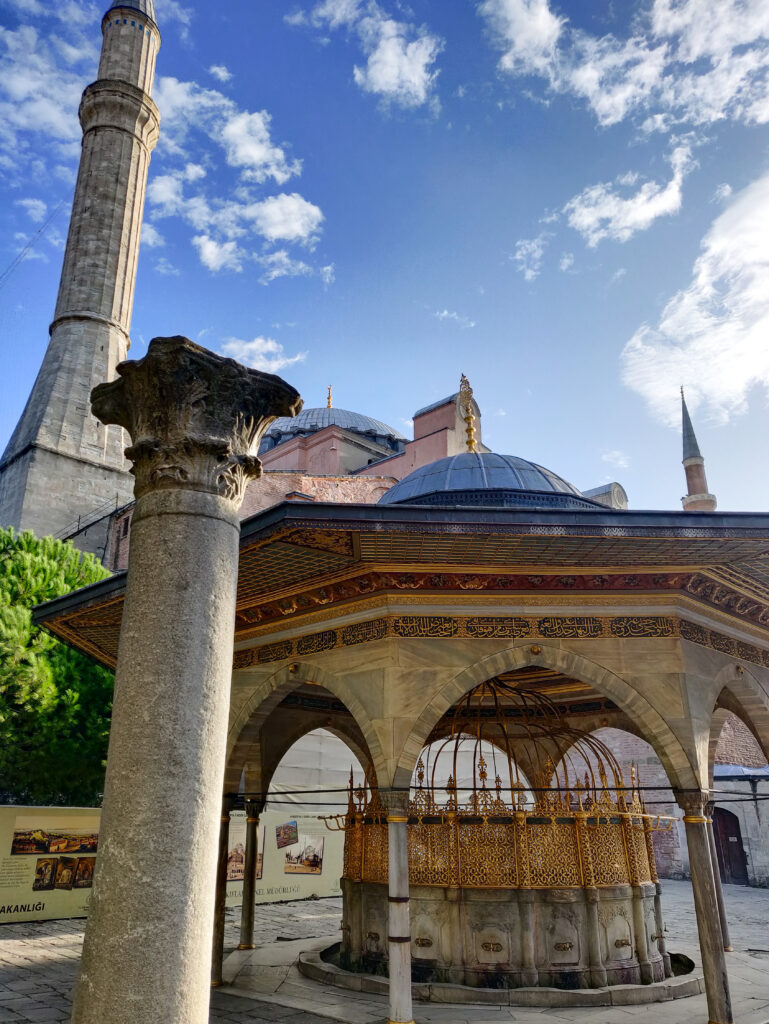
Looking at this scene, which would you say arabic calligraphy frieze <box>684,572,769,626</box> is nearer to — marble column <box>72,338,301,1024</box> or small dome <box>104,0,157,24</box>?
marble column <box>72,338,301,1024</box>

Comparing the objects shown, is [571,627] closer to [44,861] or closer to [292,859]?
[44,861]

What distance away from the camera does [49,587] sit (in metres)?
12.9

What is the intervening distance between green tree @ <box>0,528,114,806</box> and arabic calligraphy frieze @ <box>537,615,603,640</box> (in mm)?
7644

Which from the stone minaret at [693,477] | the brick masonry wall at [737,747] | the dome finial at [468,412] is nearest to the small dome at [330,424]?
the stone minaret at [693,477]

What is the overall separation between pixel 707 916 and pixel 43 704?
929 cm

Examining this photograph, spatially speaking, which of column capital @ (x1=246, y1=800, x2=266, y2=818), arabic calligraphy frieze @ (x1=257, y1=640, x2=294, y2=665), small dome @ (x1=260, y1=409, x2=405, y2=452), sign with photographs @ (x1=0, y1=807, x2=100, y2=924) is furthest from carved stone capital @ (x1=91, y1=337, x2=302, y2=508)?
small dome @ (x1=260, y1=409, x2=405, y2=452)

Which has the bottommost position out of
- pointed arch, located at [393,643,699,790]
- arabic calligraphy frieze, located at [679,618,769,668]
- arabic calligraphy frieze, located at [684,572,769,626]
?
pointed arch, located at [393,643,699,790]

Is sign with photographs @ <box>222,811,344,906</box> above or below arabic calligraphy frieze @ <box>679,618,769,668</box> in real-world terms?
below

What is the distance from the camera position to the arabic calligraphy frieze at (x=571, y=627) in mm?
6027

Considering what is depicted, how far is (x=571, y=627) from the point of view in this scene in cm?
605

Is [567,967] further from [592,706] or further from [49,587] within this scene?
[49,587]

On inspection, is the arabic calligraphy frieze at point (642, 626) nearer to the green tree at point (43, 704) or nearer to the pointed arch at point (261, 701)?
the pointed arch at point (261, 701)

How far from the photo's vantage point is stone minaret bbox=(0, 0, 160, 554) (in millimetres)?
24609

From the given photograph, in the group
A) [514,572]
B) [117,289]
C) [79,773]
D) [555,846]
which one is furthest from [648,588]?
[117,289]
